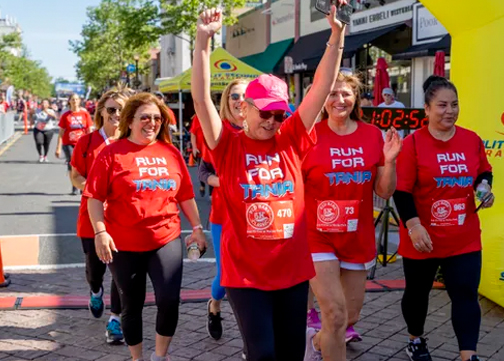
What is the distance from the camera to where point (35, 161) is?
21.6m

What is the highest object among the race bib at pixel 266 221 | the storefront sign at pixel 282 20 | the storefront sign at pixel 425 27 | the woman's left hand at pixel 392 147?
the storefront sign at pixel 282 20

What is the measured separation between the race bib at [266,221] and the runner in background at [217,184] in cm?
155

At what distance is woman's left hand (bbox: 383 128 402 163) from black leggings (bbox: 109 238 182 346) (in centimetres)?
139

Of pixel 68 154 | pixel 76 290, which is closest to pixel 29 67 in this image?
pixel 68 154

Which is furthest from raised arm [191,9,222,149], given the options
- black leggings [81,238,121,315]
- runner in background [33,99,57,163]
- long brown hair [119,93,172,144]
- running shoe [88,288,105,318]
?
runner in background [33,99,57,163]

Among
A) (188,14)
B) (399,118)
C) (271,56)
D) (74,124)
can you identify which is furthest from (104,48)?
(399,118)

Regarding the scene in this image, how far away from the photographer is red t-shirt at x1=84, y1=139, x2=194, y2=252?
14.2 ft

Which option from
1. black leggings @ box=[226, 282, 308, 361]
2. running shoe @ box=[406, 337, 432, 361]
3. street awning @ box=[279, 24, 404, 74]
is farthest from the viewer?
street awning @ box=[279, 24, 404, 74]

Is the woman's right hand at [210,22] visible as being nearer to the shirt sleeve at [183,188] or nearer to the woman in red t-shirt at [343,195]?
the woman in red t-shirt at [343,195]

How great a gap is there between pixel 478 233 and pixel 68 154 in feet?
34.4

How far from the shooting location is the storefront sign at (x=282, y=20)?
1091 inches

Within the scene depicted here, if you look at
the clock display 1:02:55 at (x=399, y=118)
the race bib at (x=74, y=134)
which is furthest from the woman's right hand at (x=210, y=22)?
the race bib at (x=74, y=134)

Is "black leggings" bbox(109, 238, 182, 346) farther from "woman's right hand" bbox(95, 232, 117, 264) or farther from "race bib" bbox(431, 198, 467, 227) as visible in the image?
"race bib" bbox(431, 198, 467, 227)

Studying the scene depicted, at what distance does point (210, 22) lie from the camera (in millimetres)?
3199
